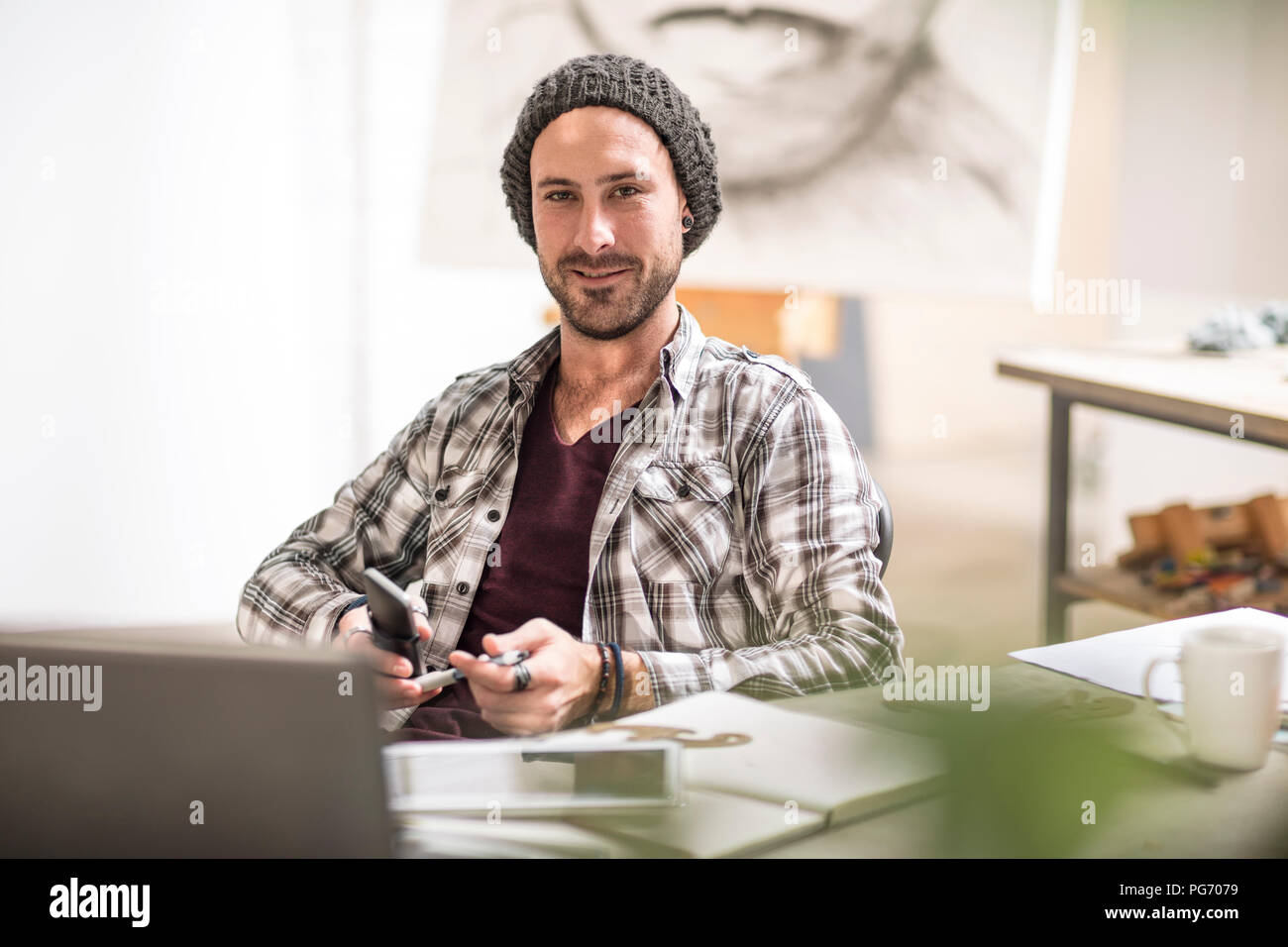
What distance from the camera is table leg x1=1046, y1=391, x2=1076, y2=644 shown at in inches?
96.7

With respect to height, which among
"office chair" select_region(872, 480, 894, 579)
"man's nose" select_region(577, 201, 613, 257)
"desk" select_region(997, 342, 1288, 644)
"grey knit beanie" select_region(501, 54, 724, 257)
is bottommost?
"office chair" select_region(872, 480, 894, 579)

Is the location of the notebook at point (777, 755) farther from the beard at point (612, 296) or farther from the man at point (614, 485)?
the beard at point (612, 296)

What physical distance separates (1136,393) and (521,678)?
148cm

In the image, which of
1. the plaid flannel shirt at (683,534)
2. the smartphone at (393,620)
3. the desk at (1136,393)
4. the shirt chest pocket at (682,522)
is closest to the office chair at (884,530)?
the plaid flannel shirt at (683,534)

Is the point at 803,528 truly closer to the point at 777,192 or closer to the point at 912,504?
the point at 777,192

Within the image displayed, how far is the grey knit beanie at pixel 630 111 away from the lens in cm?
126

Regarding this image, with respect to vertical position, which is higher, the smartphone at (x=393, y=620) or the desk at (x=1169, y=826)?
the smartphone at (x=393, y=620)

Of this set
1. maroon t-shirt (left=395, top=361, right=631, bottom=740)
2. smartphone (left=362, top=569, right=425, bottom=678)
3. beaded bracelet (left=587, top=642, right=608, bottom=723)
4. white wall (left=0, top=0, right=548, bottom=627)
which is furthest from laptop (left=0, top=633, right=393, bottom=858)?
white wall (left=0, top=0, right=548, bottom=627)

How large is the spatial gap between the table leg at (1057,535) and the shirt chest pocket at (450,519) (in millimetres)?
1544

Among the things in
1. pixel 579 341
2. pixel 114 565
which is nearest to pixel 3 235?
pixel 114 565

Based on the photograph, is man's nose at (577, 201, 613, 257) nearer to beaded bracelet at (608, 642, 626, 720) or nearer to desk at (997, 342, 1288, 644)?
beaded bracelet at (608, 642, 626, 720)

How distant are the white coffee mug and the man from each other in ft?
1.19

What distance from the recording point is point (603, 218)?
4.11 feet
